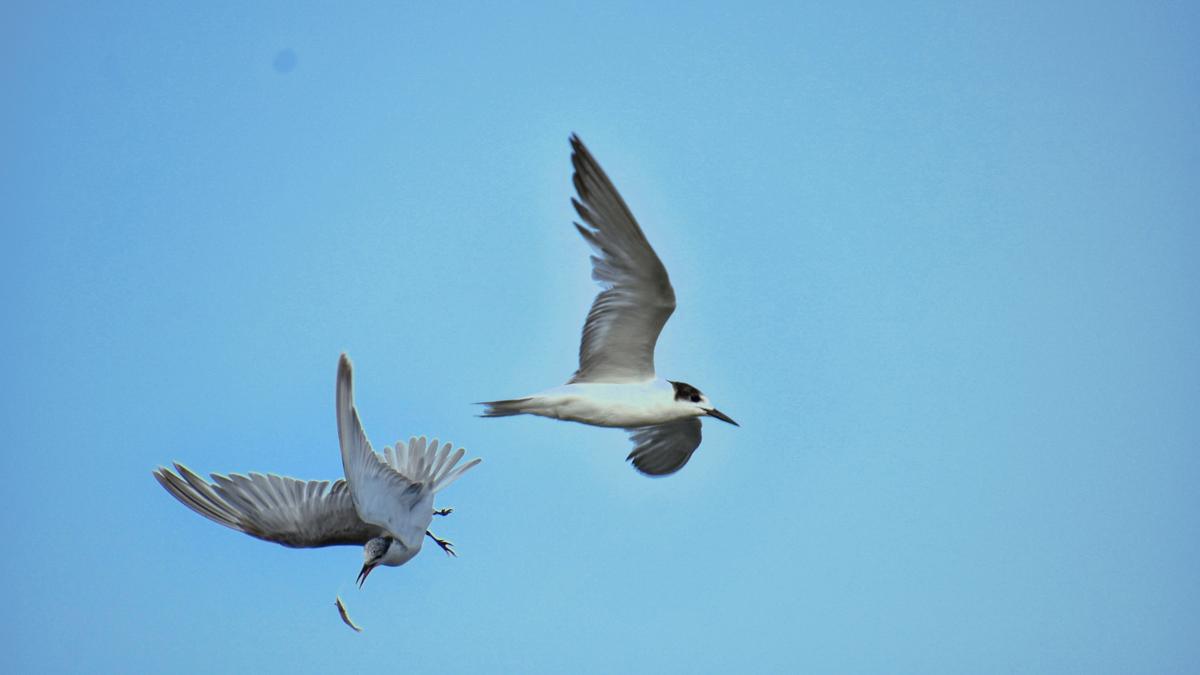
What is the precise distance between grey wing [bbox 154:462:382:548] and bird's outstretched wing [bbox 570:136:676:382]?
2225mm

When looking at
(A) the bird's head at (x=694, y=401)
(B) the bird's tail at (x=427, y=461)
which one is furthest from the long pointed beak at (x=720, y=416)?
(B) the bird's tail at (x=427, y=461)

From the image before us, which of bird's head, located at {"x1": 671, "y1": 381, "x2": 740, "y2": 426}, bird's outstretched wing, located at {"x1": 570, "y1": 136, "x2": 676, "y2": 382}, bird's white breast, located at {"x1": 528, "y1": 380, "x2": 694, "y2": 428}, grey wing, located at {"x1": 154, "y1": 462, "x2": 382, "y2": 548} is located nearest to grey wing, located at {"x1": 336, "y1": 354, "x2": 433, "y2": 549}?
grey wing, located at {"x1": 154, "y1": 462, "x2": 382, "y2": 548}

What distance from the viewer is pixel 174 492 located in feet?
36.1

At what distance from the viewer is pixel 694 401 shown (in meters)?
11.6

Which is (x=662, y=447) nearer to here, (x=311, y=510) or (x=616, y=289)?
(x=616, y=289)

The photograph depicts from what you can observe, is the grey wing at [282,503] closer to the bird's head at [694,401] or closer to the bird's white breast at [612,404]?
the bird's white breast at [612,404]

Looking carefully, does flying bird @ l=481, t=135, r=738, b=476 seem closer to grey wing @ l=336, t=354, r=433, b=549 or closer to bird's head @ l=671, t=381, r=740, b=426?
bird's head @ l=671, t=381, r=740, b=426

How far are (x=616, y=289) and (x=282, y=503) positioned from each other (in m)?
3.23

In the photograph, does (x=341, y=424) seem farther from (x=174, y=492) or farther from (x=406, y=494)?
(x=174, y=492)

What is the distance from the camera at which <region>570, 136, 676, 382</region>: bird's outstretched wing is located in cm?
1035

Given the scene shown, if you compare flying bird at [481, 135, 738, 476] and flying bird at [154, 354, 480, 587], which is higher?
flying bird at [481, 135, 738, 476]

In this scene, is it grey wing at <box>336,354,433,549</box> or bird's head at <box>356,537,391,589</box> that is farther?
bird's head at <box>356,537,391,589</box>

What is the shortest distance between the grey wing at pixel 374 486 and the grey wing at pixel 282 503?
36 centimetres

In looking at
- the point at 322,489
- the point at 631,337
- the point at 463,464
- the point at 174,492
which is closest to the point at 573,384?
the point at 631,337
